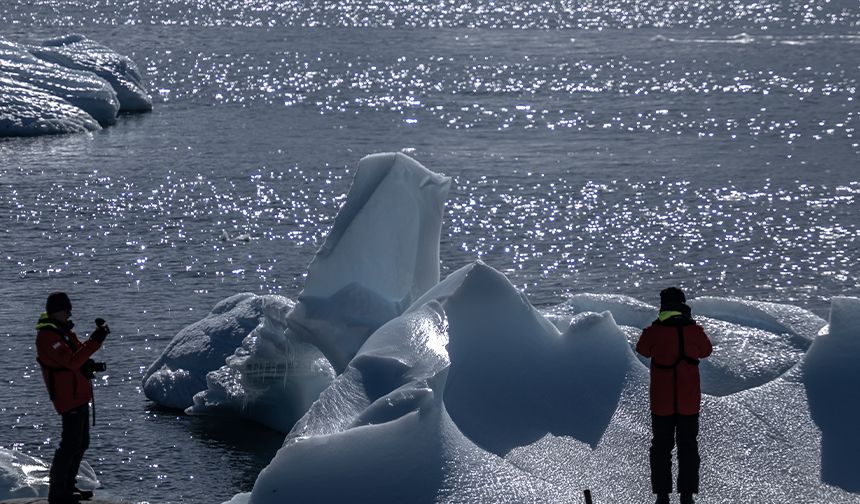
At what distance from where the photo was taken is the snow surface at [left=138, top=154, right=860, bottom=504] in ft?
29.6

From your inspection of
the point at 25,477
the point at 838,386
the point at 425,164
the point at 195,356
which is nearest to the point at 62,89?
the point at 425,164

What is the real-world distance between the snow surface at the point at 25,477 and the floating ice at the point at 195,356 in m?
2.68

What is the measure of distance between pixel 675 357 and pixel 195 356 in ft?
25.2

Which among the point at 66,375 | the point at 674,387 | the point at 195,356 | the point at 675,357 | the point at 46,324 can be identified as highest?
the point at 46,324

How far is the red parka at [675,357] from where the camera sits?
28.8 feet

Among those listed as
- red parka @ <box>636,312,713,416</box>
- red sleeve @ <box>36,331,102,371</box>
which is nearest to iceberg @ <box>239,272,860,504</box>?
red parka @ <box>636,312,713,416</box>

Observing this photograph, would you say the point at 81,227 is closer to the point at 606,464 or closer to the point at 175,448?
the point at 175,448

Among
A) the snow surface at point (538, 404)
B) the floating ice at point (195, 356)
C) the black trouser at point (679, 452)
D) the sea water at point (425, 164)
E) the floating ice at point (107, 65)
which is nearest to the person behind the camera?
the black trouser at point (679, 452)

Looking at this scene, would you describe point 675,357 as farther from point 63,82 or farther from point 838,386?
point 63,82

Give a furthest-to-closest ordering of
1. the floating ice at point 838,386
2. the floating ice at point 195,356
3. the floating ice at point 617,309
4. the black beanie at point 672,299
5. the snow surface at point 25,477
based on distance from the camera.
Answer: the floating ice at point 195,356 < the floating ice at point 617,309 < the snow surface at point 25,477 < the floating ice at point 838,386 < the black beanie at point 672,299

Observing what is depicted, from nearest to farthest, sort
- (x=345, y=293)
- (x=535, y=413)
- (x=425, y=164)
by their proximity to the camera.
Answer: (x=535, y=413) → (x=345, y=293) → (x=425, y=164)

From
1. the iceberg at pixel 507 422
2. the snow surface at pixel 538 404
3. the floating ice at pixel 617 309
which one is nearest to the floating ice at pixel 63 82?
the snow surface at pixel 538 404

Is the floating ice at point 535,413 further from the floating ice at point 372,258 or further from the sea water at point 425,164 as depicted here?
the sea water at point 425,164

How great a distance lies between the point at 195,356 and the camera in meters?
15.2
